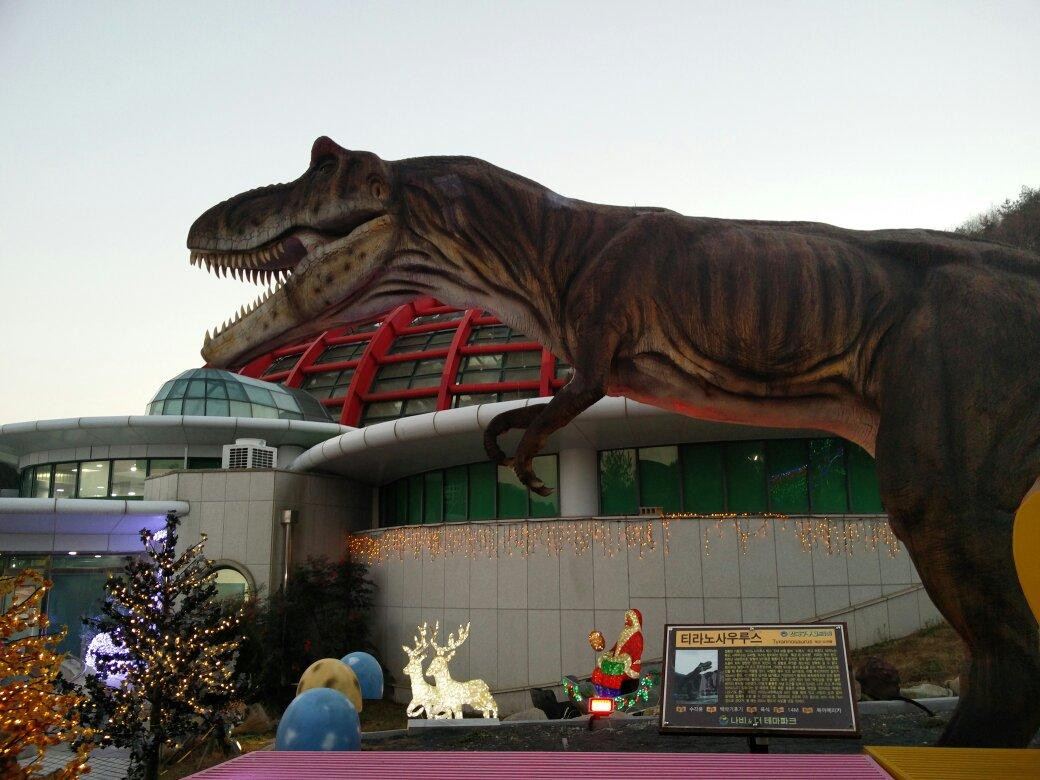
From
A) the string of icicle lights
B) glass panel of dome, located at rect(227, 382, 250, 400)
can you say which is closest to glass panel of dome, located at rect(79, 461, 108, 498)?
glass panel of dome, located at rect(227, 382, 250, 400)

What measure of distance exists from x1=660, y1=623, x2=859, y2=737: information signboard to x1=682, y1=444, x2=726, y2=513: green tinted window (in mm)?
13357

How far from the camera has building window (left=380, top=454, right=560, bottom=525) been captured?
19.9 metres

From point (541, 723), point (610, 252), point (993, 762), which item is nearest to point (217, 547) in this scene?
point (541, 723)

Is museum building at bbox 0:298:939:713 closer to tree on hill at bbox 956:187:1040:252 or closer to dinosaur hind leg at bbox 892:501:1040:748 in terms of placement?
dinosaur hind leg at bbox 892:501:1040:748

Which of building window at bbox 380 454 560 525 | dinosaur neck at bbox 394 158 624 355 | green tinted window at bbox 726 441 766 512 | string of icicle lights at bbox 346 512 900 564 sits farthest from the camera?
building window at bbox 380 454 560 525

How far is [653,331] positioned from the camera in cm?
423

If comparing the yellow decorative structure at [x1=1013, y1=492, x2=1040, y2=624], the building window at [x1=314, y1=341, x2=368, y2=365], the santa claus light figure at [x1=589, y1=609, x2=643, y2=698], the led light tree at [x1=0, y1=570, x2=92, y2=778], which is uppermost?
the building window at [x1=314, y1=341, x2=368, y2=365]

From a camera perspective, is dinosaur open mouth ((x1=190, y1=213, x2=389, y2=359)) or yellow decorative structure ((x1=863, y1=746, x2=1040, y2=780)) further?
dinosaur open mouth ((x1=190, y1=213, x2=389, y2=359))

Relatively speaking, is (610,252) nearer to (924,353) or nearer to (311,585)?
(924,353)

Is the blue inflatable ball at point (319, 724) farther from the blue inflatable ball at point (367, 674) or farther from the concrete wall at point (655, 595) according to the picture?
the concrete wall at point (655, 595)

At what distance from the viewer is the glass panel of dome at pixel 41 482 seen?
2653 centimetres

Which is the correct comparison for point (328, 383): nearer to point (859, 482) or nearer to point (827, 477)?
point (827, 477)

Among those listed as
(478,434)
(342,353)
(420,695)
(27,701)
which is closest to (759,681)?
(27,701)

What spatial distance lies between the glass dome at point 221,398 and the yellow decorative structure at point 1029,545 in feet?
83.8
